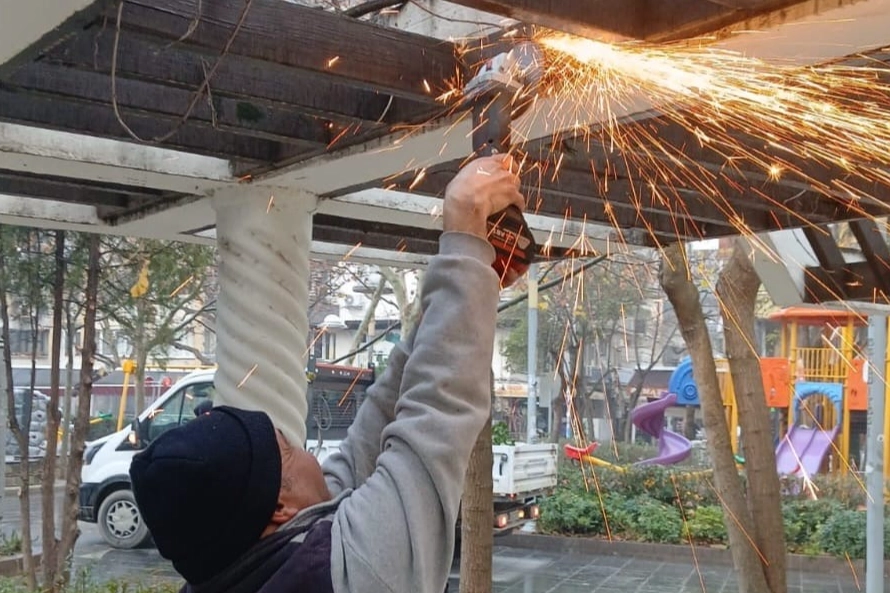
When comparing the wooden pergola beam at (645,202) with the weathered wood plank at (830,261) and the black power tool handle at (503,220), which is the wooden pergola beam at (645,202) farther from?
the black power tool handle at (503,220)

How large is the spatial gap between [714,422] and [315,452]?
690 cm

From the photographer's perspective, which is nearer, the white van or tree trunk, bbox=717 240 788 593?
tree trunk, bbox=717 240 788 593

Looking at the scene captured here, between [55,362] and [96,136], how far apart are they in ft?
13.9

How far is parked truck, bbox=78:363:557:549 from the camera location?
12.2 m

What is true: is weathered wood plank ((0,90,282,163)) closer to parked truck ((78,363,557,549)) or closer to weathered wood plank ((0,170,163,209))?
weathered wood plank ((0,170,163,209))

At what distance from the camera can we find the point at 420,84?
10.0 ft

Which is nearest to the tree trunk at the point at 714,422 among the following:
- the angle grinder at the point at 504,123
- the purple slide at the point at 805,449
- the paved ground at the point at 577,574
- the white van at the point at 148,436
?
the angle grinder at the point at 504,123

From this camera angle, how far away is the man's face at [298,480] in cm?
147

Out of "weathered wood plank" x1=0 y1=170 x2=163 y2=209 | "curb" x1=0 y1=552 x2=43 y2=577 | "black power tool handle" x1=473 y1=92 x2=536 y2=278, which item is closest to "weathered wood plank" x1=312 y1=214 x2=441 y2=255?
"weathered wood plank" x1=0 y1=170 x2=163 y2=209

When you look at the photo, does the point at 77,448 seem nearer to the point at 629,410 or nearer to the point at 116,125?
the point at 116,125

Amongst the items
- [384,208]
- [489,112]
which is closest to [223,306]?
[384,208]

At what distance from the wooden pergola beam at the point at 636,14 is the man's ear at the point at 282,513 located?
1339mm

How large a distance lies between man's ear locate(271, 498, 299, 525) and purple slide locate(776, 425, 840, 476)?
59.2 feet

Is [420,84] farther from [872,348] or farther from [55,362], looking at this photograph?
[872,348]
